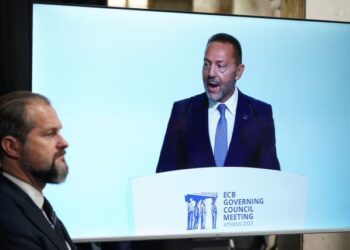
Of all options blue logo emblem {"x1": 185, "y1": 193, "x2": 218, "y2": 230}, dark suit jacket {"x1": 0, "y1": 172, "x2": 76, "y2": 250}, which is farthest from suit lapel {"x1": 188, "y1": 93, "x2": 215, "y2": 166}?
dark suit jacket {"x1": 0, "y1": 172, "x2": 76, "y2": 250}

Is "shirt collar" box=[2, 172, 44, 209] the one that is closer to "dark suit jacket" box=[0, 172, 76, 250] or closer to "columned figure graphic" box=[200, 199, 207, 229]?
"dark suit jacket" box=[0, 172, 76, 250]

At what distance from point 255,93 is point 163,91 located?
1.28 feet

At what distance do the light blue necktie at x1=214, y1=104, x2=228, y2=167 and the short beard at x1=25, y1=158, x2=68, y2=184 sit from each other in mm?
668

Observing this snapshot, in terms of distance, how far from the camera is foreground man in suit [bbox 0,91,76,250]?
1191 mm

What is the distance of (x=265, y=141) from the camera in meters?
1.87

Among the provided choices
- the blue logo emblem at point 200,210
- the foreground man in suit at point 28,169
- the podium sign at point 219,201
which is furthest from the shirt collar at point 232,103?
the foreground man in suit at point 28,169

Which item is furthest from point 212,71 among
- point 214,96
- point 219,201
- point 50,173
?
point 50,173

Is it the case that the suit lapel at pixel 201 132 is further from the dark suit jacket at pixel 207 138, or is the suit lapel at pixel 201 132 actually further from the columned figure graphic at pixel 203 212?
the columned figure graphic at pixel 203 212

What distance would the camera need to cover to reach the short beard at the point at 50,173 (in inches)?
51.7

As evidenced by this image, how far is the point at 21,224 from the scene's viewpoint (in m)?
1.19

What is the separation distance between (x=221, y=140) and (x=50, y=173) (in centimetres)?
75

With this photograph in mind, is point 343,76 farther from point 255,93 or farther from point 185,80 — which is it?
point 185,80

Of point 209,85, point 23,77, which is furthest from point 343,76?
point 23,77

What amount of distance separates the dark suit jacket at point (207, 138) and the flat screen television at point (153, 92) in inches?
1.2
